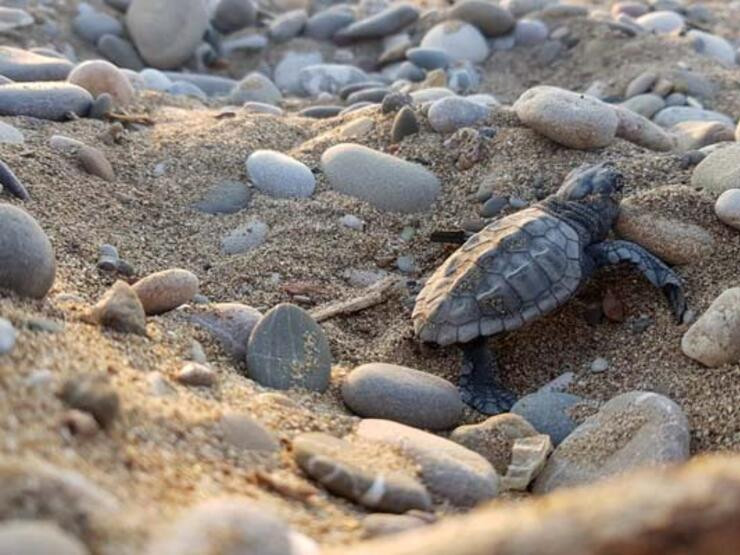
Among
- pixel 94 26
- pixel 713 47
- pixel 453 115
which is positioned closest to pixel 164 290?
pixel 453 115

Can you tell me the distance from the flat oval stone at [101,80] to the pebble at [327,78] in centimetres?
215

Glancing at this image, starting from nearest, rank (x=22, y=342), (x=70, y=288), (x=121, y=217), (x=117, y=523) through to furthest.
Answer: (x=117, y=523) → (x=22, y=342) → (x=70, y=288) → (x=121, y=217)

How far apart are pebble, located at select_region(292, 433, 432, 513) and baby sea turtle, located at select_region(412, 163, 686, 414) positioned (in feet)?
3.55

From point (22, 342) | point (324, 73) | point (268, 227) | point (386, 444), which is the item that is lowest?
point (324, 73)

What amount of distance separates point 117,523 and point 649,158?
358 centimetres

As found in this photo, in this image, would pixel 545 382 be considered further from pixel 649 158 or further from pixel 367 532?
pixel 367 532

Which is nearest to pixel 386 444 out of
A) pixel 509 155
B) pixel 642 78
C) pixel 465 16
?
pixel 509 155

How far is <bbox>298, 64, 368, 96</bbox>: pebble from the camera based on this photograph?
26.2 ft

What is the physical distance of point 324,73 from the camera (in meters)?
8.05

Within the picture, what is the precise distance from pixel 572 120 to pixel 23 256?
270 centimetres

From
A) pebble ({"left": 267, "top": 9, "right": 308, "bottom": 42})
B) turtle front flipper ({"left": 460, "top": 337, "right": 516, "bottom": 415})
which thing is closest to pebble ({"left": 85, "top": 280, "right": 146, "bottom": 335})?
turtle front flipper ({"left": 460, "top": 337, "right": 516, "bottom": 415})

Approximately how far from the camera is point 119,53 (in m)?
8.19

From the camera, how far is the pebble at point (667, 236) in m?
4.48

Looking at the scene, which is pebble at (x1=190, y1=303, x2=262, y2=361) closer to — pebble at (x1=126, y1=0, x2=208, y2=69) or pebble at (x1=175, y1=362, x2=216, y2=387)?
pebble at (x1=175, y1=362, x2=216, y2=387)
